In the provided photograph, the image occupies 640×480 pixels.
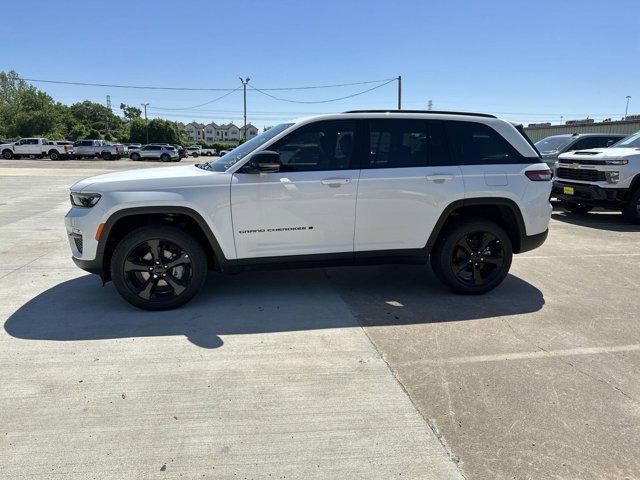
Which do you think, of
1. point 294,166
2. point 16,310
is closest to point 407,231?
point 294,166

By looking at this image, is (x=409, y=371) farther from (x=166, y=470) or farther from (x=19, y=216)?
(x=19, y=216)

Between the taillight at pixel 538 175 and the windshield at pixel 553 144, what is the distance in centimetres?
858

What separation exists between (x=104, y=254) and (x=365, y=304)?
258cm

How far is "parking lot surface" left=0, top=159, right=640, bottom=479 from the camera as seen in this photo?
2.44 m

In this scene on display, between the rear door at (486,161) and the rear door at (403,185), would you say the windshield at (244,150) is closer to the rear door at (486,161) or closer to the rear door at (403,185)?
the rear door at (403,185)

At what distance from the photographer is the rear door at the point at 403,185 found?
4.56 metres

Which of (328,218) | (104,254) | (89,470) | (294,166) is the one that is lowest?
(89,470)

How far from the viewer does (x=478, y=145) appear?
15.9 ft

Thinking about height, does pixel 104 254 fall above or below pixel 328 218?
below

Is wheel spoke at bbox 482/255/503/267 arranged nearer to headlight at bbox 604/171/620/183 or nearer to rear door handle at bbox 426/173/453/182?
rear door handle at bbox 426/173/453/182

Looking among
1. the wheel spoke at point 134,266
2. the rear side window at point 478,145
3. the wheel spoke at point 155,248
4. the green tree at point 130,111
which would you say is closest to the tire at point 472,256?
the rear side window at point 478,145

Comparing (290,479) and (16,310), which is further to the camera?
(16,310)

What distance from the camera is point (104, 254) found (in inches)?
171

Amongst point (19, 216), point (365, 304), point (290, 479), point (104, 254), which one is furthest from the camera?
point (19, 216)
